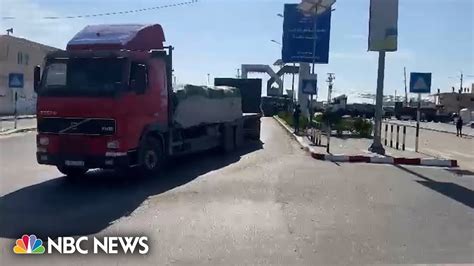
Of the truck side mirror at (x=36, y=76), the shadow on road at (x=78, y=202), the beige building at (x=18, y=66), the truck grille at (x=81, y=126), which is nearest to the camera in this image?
the shadow on road at (x=78, y=202)

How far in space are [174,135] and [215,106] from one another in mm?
3830

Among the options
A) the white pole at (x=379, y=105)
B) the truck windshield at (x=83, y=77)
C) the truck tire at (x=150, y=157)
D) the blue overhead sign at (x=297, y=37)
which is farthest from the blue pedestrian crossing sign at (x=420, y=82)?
the blue overhead sign at (x=297, y=37)

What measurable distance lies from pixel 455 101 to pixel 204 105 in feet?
333

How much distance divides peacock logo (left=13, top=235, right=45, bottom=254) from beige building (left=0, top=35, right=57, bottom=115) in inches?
1882

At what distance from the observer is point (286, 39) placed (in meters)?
36.7

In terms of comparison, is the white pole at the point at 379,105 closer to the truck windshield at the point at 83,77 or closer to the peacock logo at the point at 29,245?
the truck windshield at the point at 83,77

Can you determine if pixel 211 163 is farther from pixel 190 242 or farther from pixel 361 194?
pixel 190 242

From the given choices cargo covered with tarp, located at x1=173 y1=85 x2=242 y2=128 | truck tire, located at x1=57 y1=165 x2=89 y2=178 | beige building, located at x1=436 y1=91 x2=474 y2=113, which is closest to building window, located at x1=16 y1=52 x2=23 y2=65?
cargo covered with tarp, located at x1=173 y1=85 x2=242 y2=128

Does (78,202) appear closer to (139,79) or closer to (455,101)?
(139,79)

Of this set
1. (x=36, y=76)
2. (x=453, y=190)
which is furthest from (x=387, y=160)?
(x=36, y=76)

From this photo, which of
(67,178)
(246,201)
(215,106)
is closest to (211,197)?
(246,201)

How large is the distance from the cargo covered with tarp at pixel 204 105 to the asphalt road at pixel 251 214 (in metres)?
1.47

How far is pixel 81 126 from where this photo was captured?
36.4 ft

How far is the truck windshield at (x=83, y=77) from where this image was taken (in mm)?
11148
